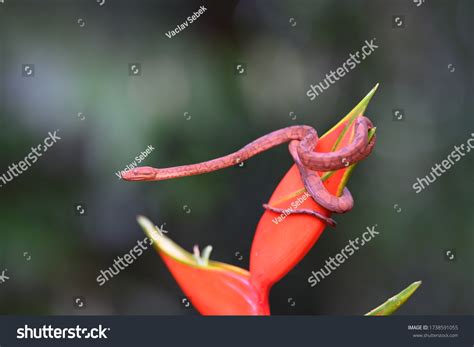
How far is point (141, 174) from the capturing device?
106 inches

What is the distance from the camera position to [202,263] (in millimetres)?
2055

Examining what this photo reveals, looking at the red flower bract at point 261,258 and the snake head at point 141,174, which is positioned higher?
the snake head at point 141,174

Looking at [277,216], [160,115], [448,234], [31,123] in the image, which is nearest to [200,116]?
[160,115]

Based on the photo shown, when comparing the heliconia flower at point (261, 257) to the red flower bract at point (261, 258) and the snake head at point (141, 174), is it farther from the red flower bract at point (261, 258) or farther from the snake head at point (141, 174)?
the snake head at point (141, 174)

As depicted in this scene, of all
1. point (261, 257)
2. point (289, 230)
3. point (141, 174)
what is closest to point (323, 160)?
point (289, 230)

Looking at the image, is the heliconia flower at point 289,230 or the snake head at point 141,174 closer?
the heliconia flower at point 289,230

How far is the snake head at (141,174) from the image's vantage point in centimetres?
269

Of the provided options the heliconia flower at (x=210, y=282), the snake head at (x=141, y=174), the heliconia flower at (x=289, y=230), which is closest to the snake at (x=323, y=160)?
the heliconia flower at (x=289, y=230)

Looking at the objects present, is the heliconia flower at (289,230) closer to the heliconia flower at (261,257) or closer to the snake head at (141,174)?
the heliconia flower at (261,257)

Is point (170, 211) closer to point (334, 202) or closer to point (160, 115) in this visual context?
point (160, 115)

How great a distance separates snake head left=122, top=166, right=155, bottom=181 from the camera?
2.69 meters

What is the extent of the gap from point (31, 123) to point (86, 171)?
34cm

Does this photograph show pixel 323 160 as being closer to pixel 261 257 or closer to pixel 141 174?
pixel 261 257

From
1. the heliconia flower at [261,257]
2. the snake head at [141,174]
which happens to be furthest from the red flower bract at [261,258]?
the snake head at [141,174]
